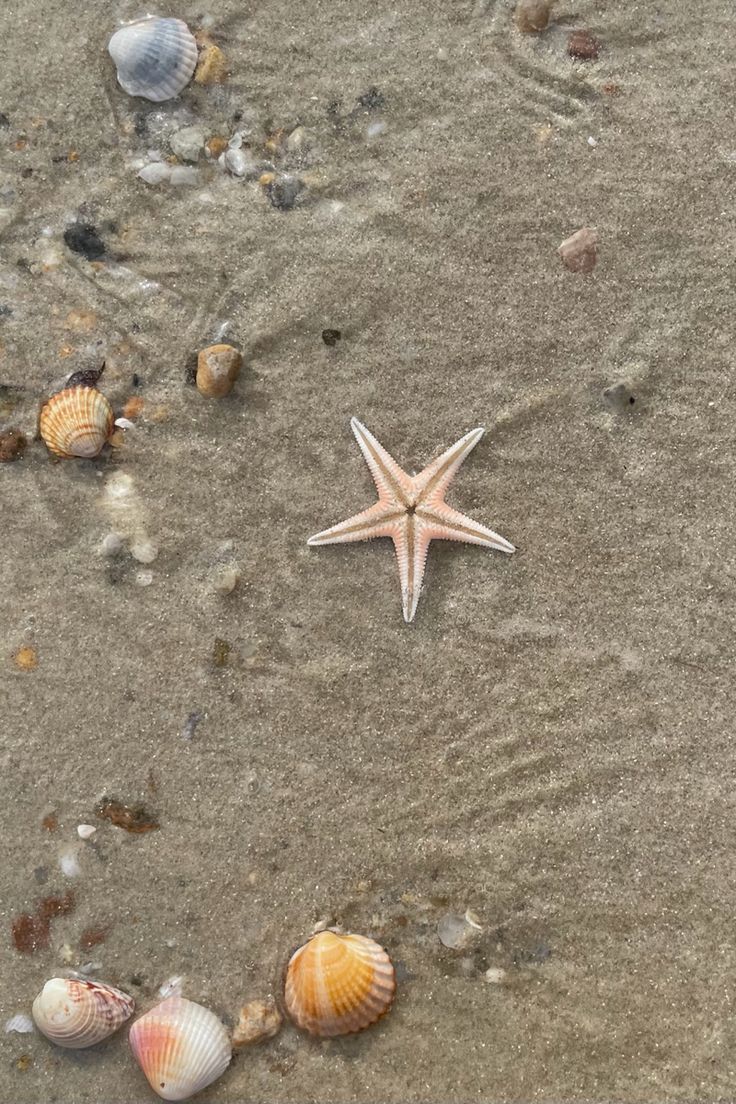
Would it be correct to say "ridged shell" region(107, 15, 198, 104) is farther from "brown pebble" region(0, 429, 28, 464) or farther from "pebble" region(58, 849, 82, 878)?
"pebble" region(58, 849, 82, 878)

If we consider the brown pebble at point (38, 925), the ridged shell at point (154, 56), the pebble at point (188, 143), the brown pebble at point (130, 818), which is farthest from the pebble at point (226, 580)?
the ridged shell at point (154, 56)

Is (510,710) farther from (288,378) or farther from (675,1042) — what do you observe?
(288,378)

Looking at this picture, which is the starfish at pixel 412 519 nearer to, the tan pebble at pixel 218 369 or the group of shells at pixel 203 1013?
the tan pebble at pixel 218 369

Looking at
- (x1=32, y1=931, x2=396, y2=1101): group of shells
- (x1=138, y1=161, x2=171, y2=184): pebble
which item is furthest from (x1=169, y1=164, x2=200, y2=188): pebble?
(x1=32, y1=931, x2=396, y2=1101): group of shells

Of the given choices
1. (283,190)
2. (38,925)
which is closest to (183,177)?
(283,190)

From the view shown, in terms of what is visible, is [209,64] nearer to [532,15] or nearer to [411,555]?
[532,15]
